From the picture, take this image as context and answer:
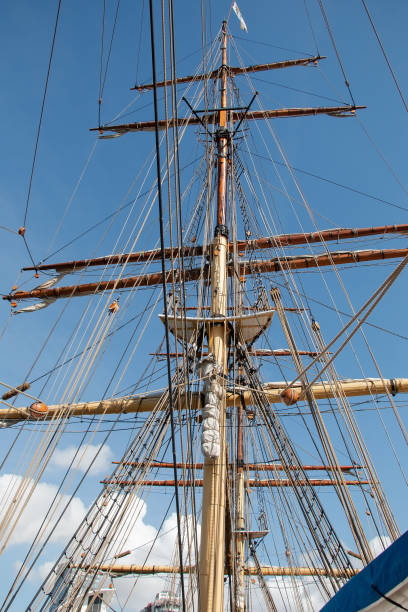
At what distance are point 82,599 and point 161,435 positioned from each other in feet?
8.30

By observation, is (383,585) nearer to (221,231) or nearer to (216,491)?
Answer: (216,491)

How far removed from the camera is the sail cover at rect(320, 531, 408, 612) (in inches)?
71.1

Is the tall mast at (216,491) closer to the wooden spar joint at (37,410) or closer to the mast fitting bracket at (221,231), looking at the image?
the mast fitting bracket at (221,231)

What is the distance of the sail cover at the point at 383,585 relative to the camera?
1.81 m

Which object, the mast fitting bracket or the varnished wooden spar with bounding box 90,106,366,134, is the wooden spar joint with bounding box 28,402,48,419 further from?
the varnished wooden spar with bounding box 90,106,366,134

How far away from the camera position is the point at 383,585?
1849mm

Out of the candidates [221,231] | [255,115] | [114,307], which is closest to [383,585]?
[114,307]

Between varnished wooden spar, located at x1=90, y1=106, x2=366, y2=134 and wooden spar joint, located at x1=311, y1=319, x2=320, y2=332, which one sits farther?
varnished wooden spar, located at x1=90, y1=106, x2=366, y2=134

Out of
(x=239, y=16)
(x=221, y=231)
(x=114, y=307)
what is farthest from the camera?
(x=239, y=16)

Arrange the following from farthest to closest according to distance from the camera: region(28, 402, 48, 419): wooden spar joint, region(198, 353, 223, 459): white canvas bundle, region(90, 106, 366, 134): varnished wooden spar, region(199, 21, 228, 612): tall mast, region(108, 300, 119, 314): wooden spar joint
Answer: region(90, 106, 366, 134): varnished wooden spar → region(108, 300, 119, 314): wooden spar joint → region(28, 402, 48, 419): wooden spar joint → region(198, 353, 223, 459): white canvas bundle → region(199, 21, 228, 612): tall mast

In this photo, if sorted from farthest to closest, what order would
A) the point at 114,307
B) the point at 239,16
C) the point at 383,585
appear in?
the point at 239,16 < the point at 114,307 < the point at 383,585

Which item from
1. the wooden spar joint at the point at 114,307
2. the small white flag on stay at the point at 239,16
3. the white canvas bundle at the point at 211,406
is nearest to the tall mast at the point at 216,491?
the white canvas bundle at the point at 211,406

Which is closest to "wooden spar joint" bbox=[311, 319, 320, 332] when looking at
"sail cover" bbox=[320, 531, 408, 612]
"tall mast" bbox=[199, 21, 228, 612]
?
"tall mast" bbox=[199, 21, 228, 612]

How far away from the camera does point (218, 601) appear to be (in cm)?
507
